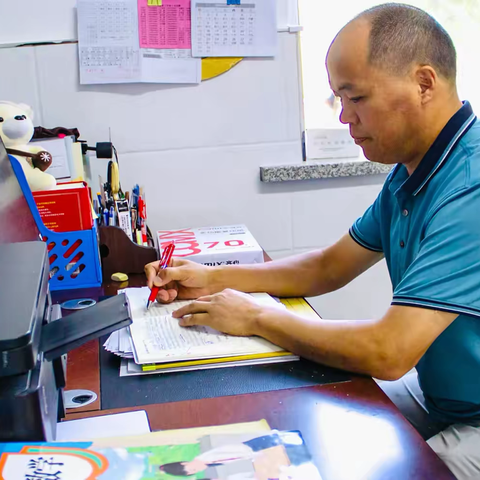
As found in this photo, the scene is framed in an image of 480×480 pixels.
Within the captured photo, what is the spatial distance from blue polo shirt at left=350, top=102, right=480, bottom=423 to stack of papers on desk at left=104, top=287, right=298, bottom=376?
9.3 inches

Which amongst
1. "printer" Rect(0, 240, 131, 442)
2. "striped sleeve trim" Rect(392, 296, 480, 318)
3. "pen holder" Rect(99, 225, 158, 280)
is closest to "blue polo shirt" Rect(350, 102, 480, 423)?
"striped sleeve trim" Rect(392, 296, 480, 318)

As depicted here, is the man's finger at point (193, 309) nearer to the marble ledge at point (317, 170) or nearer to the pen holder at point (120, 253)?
the pen holder at point (120, 253)

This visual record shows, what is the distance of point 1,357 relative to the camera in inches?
21.2

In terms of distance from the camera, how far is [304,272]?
4.28 feet

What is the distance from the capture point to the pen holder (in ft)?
4.58

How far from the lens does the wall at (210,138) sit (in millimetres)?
1664

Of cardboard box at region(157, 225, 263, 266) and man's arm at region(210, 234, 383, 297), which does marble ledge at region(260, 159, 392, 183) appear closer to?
cardboard box at region(157, 225, 263, 266)

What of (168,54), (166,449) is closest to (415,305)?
(166,449)

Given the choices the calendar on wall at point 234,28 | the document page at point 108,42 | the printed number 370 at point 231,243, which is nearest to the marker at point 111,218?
the printed number 370 at point 231,243

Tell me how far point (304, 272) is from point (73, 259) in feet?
1.74

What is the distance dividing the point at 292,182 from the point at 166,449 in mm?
1323

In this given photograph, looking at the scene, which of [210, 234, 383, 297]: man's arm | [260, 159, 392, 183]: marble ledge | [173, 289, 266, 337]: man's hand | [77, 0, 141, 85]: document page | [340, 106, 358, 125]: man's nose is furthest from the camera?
[260, 159, 392, 183]: marble ledge

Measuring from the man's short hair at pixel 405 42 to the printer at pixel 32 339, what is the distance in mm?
614

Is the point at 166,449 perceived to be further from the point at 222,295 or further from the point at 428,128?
the point at 428,128
